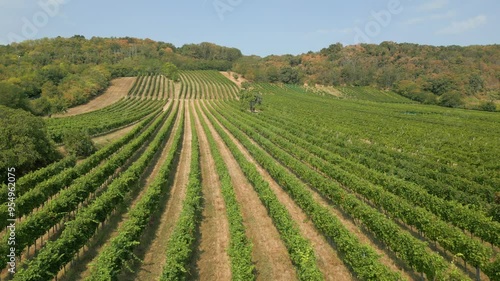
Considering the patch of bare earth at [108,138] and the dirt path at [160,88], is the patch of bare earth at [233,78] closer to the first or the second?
the dirt path at [160,88]

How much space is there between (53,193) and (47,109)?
6483 cm

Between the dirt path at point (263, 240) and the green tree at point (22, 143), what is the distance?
67.2 ft

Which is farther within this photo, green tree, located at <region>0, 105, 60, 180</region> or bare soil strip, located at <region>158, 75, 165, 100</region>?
bare soil strip, located at <region>158, 75, 165, 100</region>

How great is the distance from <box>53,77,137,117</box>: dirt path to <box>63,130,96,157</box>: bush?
53.2 meters

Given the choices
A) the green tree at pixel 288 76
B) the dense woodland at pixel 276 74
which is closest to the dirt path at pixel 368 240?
the dense woodland at pixel 276 74

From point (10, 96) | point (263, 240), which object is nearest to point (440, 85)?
point (263, 240)

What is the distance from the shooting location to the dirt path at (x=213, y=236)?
16566 mm

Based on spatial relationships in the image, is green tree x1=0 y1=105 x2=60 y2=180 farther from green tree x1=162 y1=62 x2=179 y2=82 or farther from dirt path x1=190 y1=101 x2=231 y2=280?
green tree x1=162 y1=62 x2=179 y2=82

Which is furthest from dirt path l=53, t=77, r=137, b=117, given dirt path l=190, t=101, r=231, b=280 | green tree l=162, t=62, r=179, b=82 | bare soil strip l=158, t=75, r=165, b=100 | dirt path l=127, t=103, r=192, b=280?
dirt path l=190, t=101, r=231, b=280

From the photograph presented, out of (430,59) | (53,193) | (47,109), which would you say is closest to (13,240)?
(53,193)

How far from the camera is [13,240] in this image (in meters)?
16.0

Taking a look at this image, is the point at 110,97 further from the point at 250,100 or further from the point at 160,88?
the point at 250,100

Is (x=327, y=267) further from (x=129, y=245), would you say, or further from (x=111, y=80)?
(x=111, y=80)

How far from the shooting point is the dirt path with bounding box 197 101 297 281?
1647cm
